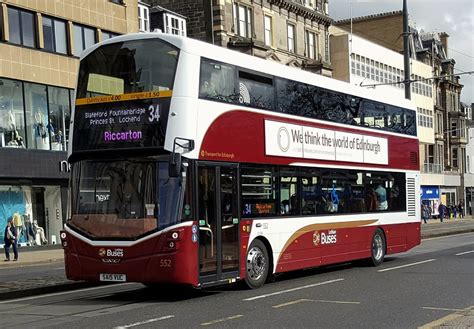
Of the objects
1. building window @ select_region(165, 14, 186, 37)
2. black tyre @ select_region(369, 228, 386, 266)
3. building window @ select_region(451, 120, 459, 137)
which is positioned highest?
building window @ select_region(165, 14, 186, 37)

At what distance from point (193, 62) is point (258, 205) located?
3.18 m

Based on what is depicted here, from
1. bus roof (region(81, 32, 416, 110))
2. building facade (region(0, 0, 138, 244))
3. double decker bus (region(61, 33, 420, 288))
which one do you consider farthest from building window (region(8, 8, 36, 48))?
double decker bus (region(61, 33, 420, 288))

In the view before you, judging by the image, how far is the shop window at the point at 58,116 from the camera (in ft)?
105

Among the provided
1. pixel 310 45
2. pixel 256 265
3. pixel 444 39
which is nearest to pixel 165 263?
pixel 256 265

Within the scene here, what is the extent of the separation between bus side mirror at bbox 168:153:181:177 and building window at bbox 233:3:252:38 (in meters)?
32.1

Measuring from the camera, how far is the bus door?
11312mm

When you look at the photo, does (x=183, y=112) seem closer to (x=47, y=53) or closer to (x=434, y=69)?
(x=47, y=53)

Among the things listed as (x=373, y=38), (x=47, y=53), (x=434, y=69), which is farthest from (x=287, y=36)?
(x=434, y=69)

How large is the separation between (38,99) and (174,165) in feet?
73.7

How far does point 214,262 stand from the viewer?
11531mm

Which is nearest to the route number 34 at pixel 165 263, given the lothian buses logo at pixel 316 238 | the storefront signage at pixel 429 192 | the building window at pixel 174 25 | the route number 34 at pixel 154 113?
the route number 34 at pixel 154 113

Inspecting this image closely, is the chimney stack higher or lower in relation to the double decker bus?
higher

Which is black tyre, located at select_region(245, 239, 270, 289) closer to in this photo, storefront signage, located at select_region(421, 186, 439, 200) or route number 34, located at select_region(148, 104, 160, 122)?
route number 34, located at select_region(148, 104, 160, 122)

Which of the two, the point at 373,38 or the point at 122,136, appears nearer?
the point at 122,136
